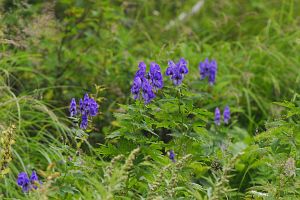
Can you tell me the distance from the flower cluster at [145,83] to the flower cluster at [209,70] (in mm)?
1497

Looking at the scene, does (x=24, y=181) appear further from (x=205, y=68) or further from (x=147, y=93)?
(x=205, y=68)

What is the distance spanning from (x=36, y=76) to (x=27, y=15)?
0.80m

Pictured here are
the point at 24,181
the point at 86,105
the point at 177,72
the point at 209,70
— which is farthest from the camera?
the point at 209,70

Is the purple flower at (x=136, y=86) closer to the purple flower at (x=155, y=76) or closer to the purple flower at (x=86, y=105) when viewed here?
the purple flower at (x=155, y=76)

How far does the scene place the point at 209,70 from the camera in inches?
178

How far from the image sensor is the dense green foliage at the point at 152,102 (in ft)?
9.45

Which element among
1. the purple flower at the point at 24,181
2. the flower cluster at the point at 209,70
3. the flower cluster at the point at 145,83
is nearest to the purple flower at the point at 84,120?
the flower cluster at the point at 145,83

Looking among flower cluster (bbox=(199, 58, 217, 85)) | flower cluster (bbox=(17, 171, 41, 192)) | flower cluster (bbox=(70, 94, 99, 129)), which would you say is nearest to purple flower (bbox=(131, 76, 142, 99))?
flower cluster (bbox=(70, 94, 99, 129))

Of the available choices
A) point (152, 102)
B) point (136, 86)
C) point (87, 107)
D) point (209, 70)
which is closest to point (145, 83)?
point (136, 86)

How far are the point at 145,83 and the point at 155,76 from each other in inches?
3.7

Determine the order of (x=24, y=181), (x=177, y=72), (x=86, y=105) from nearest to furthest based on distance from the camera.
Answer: (x=24, y=181)
(x=86, y=105)
(x=177, y=72)

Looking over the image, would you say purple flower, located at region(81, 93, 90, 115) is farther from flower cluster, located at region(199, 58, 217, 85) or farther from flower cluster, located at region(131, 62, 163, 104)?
flower cluster, located at region(199, 58, 217, 85)

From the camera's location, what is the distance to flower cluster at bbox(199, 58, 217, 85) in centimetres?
450

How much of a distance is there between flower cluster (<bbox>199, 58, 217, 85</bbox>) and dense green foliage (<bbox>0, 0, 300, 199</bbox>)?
58mm
